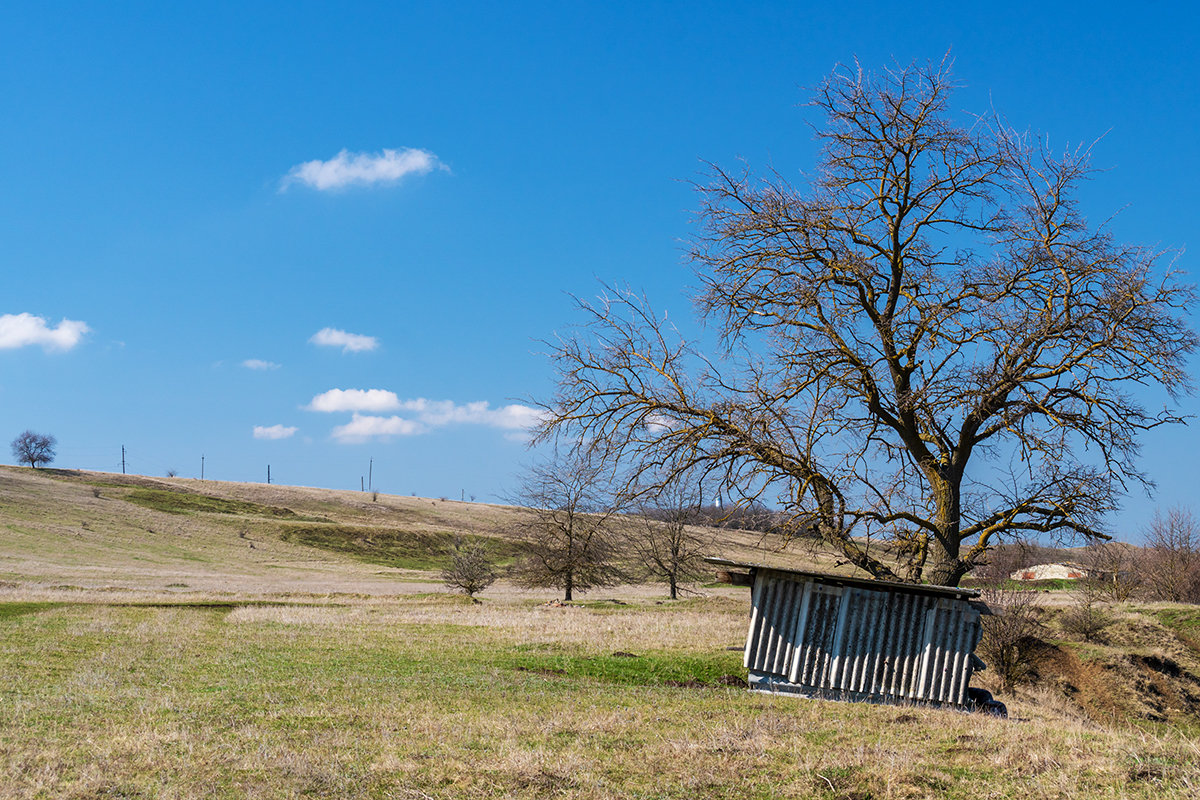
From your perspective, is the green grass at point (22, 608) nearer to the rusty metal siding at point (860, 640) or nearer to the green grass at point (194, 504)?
the rusty metal siding at point (860, 640)

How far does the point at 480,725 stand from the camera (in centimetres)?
1090

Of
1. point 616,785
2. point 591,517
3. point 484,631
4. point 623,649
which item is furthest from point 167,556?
point 616,785

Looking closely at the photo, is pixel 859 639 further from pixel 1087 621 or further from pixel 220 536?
pixel 220 536

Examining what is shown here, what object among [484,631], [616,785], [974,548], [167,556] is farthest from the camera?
[167,556]

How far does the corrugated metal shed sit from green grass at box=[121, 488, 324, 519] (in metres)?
97.6

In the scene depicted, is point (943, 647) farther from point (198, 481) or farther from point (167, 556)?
point (198, 481)

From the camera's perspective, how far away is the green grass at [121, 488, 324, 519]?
10356cm

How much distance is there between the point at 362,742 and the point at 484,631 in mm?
16976

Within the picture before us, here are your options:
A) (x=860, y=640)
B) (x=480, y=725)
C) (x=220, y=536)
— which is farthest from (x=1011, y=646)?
(x=220, y=536)

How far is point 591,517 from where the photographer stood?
48.8 metres

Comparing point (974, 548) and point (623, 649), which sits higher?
point (974, 548)

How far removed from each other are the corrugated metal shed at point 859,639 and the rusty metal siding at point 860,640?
17 mm

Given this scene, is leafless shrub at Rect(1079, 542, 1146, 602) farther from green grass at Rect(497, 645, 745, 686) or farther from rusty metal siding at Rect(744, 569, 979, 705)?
green grass at Rect(497, 645, 745, 686)

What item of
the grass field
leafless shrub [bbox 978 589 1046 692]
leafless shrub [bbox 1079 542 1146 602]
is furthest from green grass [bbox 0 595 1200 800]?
leafless shrub [bbox 1079 542 1146 602]
